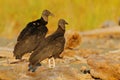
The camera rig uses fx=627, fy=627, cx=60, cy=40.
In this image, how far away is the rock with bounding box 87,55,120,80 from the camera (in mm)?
8648

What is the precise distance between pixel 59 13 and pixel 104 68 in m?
6.60

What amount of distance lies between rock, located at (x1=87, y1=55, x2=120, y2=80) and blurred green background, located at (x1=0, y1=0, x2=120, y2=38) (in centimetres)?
572

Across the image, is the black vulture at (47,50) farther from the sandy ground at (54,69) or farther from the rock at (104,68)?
the rock at (104,68)

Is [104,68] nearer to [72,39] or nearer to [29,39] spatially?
[29,39]

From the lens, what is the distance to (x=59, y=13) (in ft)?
50.1

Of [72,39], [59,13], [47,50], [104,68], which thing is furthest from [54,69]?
[59,13]

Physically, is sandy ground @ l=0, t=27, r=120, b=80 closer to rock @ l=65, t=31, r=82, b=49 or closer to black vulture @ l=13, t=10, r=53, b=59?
rock @ l=65, t=31, r=82, b=49

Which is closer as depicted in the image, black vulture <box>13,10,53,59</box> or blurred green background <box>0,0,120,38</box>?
black vulture <box>13,10,53,59</box>

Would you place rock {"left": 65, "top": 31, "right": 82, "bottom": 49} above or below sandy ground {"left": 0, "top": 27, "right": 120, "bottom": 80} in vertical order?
above

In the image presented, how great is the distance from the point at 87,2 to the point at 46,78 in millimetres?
7481

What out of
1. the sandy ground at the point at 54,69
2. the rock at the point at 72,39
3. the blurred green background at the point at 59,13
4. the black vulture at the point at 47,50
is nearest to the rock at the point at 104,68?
the sandy ground at the point at 54,69

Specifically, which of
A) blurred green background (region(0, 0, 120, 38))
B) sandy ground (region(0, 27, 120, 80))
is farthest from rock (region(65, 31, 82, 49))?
blurred green background (region(0, 0, 120, 38))

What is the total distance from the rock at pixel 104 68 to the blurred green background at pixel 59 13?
5.72m

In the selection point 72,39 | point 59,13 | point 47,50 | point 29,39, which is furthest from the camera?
point 59,13
